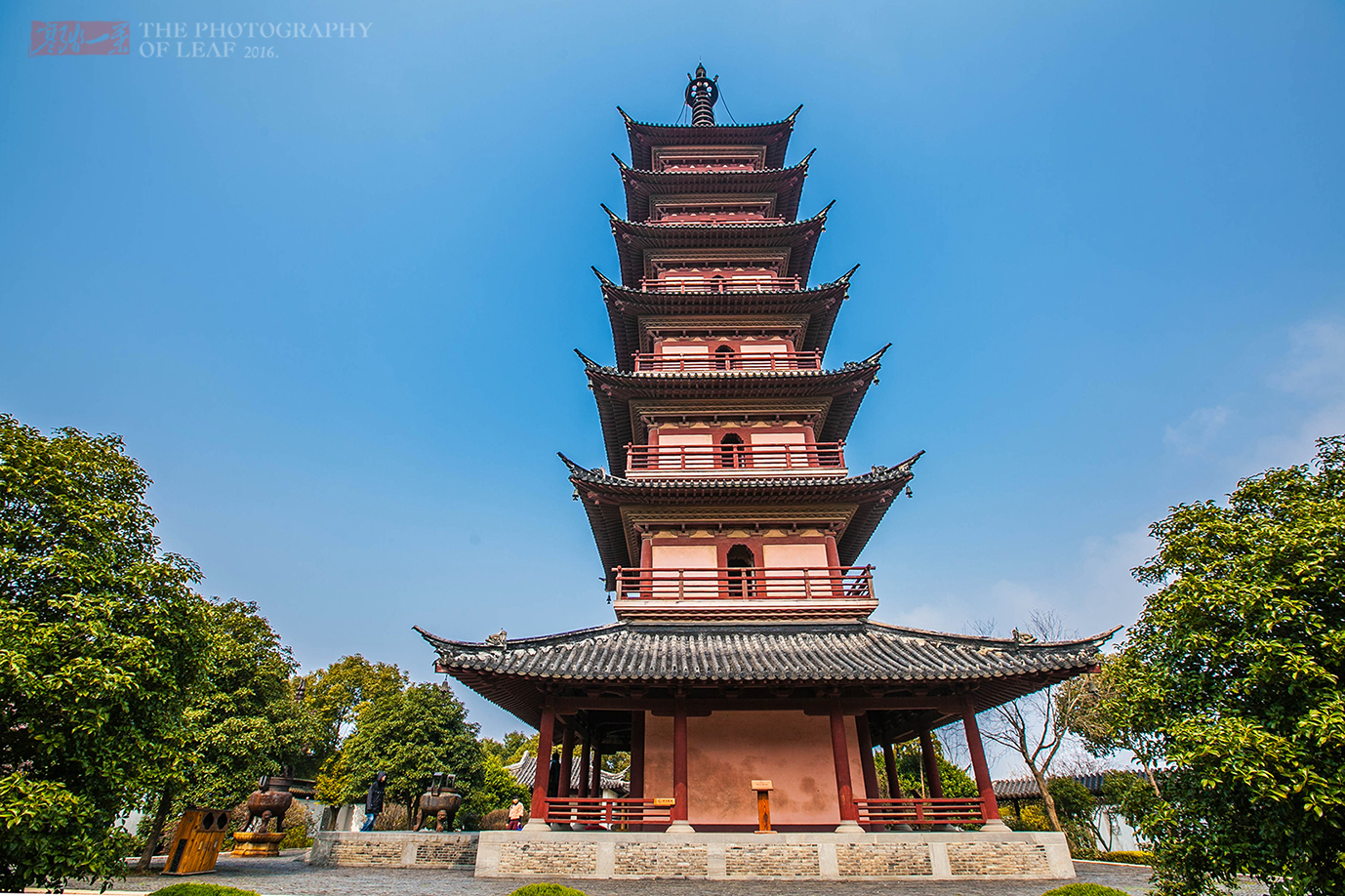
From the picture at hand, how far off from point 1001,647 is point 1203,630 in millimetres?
7178

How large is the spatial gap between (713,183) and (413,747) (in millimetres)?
26345

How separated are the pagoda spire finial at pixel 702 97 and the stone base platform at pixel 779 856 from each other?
31.1 metres

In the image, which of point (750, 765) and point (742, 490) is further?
point (742, 490)

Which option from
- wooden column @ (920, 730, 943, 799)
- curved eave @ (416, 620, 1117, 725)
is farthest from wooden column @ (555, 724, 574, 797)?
wooden column @ (920, 730, 943, 799)

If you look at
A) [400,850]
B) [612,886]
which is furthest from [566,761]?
[612,886]

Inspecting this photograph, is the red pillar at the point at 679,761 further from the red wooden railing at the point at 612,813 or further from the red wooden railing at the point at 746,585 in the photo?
the red wooden railing at the point at 746,585

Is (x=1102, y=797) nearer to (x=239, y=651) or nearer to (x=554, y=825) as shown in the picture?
(x=554, y=825)

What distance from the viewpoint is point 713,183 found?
27.2 m

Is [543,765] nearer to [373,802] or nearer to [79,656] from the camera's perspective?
[79,656]

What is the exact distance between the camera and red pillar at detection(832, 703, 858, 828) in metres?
13.6

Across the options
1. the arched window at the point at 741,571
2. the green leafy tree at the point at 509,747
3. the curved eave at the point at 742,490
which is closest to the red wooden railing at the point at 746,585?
the arched window at the point at 741,571

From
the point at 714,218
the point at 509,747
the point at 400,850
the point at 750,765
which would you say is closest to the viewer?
the point at 750,765

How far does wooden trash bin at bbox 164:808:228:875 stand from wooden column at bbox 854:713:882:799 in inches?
657

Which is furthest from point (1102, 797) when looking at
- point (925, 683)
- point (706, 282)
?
point (706, 282)
